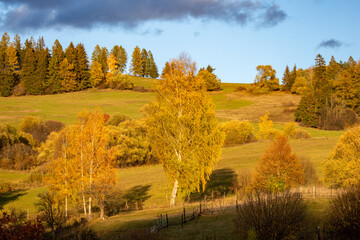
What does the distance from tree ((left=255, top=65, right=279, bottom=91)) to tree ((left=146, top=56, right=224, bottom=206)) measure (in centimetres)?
10375

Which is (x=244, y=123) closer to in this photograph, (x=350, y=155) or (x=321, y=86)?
(x=321, y=86)

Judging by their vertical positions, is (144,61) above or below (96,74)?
above

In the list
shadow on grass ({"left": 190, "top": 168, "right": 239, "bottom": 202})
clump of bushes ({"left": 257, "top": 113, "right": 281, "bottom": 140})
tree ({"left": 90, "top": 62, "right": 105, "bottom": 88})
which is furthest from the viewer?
tree ({"left": 90, "top": 62, "right": 105, "bottom": 88})

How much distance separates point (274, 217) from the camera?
41.9 feet

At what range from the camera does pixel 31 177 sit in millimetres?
53688

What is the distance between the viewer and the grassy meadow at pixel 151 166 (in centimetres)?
2175

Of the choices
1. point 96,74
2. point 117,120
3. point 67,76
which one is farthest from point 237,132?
point 96,74

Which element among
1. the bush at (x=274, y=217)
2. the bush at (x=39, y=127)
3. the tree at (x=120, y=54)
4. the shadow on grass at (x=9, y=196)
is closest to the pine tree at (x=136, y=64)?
the tree at (x=120, y=54)

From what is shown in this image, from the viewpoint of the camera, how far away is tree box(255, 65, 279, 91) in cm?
12588

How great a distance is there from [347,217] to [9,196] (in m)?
44.0

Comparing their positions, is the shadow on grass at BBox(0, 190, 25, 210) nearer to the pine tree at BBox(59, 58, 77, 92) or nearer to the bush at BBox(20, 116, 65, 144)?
the bush at BBox(20, 116, 65, 144)

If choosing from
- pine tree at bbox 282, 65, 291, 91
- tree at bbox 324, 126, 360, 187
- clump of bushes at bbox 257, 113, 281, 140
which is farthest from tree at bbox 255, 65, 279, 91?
tree at bbox 324, 126, 360, 187

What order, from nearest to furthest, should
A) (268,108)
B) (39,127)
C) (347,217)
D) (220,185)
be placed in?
(347,217)
(220,185)
(39,127)
(268,108)

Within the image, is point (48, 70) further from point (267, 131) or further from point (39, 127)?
point (267, 131)
